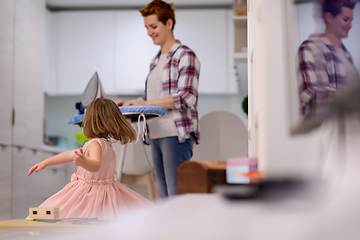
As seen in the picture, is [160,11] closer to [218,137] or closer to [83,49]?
[218,137]

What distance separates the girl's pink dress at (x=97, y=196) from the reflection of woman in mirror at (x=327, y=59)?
0.92 meters

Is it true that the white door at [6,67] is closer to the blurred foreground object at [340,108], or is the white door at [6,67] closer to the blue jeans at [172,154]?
the blue jeans at [172,154]

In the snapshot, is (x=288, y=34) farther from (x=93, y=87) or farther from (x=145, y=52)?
(x=145, y=52)

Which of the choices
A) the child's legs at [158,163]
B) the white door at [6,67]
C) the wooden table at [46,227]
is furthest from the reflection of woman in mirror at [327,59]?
the white door at [6,67]

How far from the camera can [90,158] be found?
1.43 m

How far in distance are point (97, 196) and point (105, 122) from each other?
305 mm

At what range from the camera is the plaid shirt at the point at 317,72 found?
50cm

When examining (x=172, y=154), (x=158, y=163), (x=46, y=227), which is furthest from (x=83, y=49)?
(x=46, y=227)

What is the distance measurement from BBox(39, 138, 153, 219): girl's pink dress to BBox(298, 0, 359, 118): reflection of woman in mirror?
918 millimetres

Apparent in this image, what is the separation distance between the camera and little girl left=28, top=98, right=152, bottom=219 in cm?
134

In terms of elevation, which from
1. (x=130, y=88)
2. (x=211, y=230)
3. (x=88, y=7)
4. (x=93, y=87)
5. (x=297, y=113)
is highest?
(x=88, y=7)

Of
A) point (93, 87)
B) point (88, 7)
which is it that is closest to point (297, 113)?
point (93, 87)

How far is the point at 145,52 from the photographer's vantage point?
3969 mm

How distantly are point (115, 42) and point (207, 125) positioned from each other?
2044 mm
